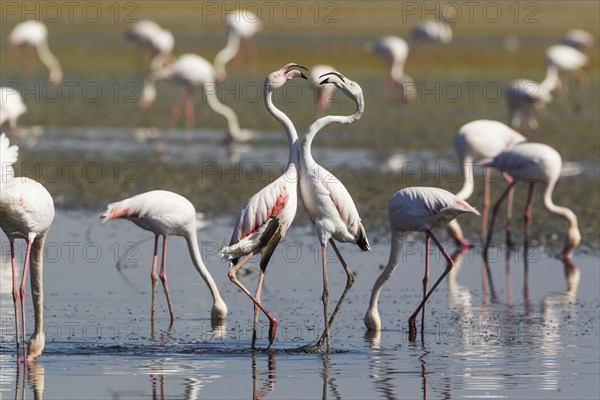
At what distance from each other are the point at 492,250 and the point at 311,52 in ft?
76.0

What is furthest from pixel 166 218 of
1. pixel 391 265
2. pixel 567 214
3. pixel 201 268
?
pixel 567 214

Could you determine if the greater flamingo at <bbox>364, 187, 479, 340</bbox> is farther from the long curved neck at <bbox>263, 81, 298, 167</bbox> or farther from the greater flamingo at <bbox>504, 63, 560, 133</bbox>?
the greater flamingo at <bbox>504, 63, 560, 133</bbox>

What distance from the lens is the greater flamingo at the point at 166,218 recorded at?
8.44 metres

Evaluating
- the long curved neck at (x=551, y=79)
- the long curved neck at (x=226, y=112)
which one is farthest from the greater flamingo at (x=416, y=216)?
the long curved neck at (x=551, y=79)

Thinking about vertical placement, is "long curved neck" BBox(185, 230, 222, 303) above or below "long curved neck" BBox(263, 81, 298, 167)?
below

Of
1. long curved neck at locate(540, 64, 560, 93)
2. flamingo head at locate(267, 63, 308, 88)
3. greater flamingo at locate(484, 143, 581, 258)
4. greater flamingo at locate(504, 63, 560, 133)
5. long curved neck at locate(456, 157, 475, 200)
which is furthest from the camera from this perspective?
long curved neck at locate(540, 64, 560, 93)

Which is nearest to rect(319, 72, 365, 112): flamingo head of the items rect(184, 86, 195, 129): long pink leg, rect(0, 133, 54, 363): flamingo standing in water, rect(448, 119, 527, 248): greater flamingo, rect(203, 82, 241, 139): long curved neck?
rect(0, 133, 54, 363): flamingo standing in water

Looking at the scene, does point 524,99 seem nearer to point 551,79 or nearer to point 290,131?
point 551,79

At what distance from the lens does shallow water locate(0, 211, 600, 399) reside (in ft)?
21.5

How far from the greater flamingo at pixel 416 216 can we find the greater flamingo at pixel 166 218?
1.06 meters

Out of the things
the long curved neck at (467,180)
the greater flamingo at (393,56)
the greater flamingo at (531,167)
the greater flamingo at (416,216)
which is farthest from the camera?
the greater flamingo at (393,56)

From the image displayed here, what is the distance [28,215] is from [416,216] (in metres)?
2.62

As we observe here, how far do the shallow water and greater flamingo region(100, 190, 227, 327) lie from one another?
182mm

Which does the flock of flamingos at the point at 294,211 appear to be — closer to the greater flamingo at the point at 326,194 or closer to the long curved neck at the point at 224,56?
the greater flamingo at the point at 326,194
